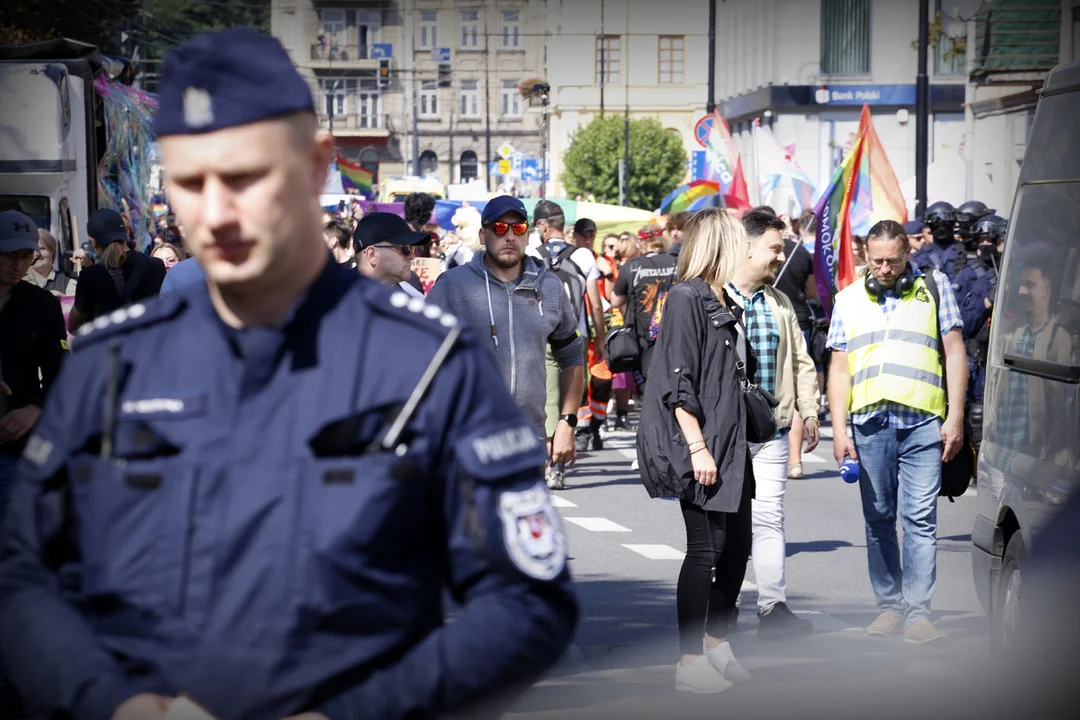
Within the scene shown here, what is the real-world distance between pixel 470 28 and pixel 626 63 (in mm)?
18780

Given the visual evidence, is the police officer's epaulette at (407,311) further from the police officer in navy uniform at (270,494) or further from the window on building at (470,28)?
the window on building at (470,28)

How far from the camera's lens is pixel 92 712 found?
203cm

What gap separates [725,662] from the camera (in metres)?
6.63

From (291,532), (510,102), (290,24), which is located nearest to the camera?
(291,532)

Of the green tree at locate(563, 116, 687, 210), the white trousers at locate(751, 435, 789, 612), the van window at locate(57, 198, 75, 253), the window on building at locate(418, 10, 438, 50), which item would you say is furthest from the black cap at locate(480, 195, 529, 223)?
the window on building at locate(418, 10, 438, 50)

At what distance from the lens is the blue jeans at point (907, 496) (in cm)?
737

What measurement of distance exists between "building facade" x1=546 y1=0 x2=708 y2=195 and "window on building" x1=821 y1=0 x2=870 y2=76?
2031 cm

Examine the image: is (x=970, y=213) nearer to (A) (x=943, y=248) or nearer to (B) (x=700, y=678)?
(A) (x=943, y=248)

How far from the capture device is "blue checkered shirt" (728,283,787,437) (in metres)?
7.39

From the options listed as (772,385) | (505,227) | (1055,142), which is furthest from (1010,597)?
(505,227)

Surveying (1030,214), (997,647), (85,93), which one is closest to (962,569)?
(997,647)

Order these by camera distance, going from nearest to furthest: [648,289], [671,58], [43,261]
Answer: [43,261]
[648,289]
[671,58]

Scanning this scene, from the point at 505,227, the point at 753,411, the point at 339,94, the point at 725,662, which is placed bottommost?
the point at 725,662

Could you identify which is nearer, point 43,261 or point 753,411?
point 753,411
